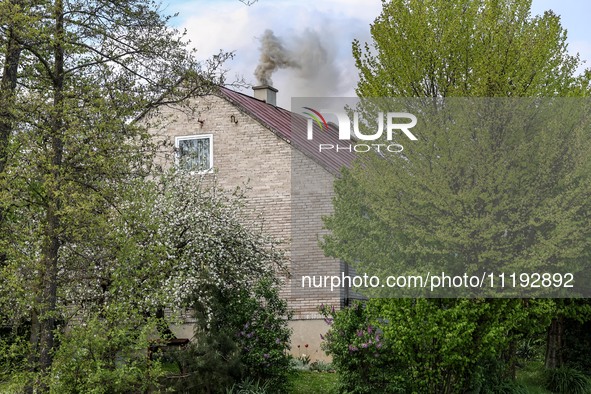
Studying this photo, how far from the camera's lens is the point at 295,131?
2380cm

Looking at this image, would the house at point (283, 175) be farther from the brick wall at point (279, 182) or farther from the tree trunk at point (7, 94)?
the tree trunk at point (7, 94)

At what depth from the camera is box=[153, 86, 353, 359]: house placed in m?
21.4

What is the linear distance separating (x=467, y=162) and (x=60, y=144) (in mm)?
6664

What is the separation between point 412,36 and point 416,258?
3.94 m

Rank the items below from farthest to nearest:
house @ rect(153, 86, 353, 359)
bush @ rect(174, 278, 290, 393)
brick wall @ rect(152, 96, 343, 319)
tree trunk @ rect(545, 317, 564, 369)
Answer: brick wall @ rect(152, 96, 343, 319)
house @ rect(153, 86, 353, 359)
tree trunk @ rect(545, 317, 564, 369)
bush @ rect(174, 278, 290, 393)

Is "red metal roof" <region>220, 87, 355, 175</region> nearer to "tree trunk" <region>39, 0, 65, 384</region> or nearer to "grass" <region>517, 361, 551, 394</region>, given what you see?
"grass" <region>517, 361, 551, 394</region>

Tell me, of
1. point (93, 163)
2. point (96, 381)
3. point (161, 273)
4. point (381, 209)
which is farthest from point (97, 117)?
point (381, 209)

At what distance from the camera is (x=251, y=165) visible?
22828 mm

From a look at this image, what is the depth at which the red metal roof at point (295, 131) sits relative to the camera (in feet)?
72.3

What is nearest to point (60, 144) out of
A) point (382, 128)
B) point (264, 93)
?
point (382, 128)

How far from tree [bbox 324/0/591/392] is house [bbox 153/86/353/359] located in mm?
5188

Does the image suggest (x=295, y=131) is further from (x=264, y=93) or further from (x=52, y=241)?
(x=52, y=241)

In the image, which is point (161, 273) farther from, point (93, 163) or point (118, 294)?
point (93, 163)

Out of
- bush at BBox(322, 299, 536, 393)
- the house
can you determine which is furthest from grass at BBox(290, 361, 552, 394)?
the house
